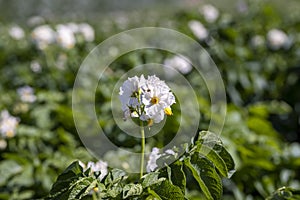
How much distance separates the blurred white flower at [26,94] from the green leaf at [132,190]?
5.75ft

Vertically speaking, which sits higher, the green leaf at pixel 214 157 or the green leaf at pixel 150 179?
the green leaf at pixel 214 157

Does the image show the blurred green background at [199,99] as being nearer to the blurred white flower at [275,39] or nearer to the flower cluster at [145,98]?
the blurred white flower at [275,39]

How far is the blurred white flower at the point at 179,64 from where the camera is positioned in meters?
3.70

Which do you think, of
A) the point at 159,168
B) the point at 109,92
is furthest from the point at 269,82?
the point at 159,168

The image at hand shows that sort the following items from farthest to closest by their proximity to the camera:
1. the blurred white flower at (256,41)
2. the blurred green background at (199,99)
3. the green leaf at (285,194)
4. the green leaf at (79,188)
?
the blurred white flower at (256,41) < the blurred green background at (199,99) < the green leaf at (285,194) < the green leaf at (79,188)

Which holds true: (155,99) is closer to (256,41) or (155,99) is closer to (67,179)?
(67,179)

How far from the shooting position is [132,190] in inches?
56.7

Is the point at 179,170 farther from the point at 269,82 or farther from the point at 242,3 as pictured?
the point at 242,3

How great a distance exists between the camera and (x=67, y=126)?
2.96 meters

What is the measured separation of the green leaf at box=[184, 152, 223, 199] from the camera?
1.50 metres

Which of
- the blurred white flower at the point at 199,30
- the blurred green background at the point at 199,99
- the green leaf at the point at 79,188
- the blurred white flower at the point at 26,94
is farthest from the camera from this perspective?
the blurred white flower at the point at 199,30

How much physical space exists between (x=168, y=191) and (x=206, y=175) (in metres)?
0.12

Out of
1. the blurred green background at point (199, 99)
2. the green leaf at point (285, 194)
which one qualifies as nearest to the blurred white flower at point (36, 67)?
the blurred green background at point (199, 99)

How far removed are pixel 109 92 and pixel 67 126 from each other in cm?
30
